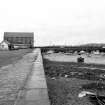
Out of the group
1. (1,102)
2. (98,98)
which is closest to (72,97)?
(98,98)

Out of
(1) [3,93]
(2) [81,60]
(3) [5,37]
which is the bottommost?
(2) [81,60]

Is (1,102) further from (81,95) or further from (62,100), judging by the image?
(81,95)

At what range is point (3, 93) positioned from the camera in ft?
10.7

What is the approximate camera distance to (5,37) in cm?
8931

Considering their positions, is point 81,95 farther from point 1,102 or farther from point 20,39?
point 20,39

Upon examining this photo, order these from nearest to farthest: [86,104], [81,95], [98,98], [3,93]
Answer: [3,93], [86,104], [98,98], [81,95]

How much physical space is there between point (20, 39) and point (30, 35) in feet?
23.3

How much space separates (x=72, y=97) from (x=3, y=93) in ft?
9.85

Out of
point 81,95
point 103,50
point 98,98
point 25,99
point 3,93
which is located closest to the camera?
point 25,99

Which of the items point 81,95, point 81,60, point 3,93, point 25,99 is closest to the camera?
point 25,99

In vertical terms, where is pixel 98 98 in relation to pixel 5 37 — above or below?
below

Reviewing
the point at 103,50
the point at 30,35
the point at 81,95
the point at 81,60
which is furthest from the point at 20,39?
the point at 81,95

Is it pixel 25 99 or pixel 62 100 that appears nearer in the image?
pixel 25 99

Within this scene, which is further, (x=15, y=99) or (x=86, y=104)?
(x=86, y=104)
